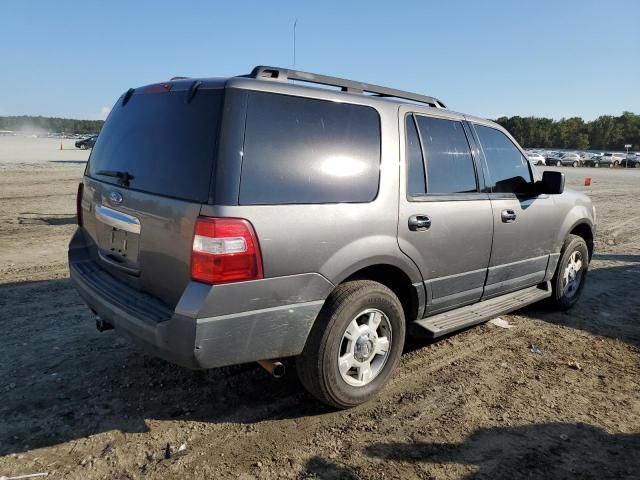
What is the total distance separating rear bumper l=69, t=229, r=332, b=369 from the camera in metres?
2.51

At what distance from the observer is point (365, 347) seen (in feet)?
10.6

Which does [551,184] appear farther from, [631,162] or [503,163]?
[631,162]

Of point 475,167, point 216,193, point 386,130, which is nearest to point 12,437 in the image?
point 216,193

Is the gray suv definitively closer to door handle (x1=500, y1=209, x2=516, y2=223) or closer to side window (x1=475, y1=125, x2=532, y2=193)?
door handle (x1=500, y1=209, x2=516, y2=223)

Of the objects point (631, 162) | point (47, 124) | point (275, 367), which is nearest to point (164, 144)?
point (275, 367)

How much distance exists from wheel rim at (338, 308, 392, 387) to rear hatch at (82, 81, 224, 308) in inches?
44.7

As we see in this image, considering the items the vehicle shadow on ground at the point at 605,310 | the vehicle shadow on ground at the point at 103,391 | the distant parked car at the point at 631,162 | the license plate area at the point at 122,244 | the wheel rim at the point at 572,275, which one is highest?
the distant parked car at the point at 631,162

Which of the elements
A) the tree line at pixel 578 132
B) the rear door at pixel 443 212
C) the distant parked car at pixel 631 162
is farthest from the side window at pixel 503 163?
the tree line at pixel 578 132

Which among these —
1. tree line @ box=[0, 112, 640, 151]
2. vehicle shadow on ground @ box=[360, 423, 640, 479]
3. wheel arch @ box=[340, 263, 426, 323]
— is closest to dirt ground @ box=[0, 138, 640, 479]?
vehicle shadow on ground @ box=[360, 423, 640, 479]

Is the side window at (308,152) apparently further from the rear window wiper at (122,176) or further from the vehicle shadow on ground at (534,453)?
the vehicle shadow on ground at (534,453)

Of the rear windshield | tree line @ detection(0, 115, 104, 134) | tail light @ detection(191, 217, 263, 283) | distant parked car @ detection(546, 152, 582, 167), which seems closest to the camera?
tail light @ detection(191, 217, 263, 283)

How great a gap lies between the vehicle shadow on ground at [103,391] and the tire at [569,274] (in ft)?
10.4

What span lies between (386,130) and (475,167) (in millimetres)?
1145

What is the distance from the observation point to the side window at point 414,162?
345cm
